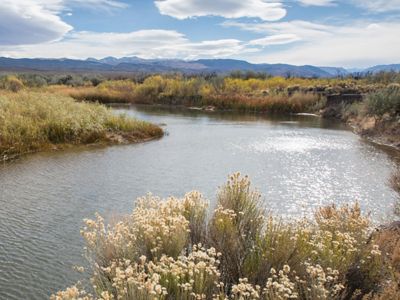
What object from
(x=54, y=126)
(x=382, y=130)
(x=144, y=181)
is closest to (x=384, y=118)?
(x=382, y=130)

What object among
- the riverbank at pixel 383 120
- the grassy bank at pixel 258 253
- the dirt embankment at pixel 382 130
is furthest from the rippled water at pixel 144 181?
the grassy bank at pixel 258 253

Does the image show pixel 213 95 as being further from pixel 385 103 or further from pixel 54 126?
pixel 54 126

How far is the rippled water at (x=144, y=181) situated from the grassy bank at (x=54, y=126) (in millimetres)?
1705

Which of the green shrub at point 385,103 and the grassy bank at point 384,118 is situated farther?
the green shrub at point 385,103

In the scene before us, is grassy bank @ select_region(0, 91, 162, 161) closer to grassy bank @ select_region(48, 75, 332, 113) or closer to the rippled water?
the rippled water

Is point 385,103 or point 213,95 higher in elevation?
point 385,103

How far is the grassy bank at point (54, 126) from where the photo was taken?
998 inches

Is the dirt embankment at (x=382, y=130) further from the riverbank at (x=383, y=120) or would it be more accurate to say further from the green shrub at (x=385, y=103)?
the green shrub at (x=385, y=103)

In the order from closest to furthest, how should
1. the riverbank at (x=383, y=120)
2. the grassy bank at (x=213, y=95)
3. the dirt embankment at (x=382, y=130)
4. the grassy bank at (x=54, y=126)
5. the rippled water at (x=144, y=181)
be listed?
the rippled water at (x=144, y=181) → the grassy bank at (x=54, y=126) → the dirt embankment at (x=382, y=130) → the riverbank at (x=383, y=120) → the grassy bank at (x=213, y=95)

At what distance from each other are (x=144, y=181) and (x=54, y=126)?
457 inches

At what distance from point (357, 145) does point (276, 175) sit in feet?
44.8

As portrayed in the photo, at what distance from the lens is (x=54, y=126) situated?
91.0ft

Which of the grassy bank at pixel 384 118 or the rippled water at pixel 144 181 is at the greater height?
the grassy bank at pixel 384 118

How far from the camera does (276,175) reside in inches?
837
